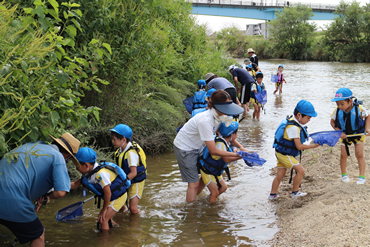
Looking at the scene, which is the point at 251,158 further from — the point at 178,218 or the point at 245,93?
the point at 245,93

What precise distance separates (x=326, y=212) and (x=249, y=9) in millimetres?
56966

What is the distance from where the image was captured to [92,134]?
736 cm

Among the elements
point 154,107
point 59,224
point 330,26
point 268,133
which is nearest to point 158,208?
point 59,224

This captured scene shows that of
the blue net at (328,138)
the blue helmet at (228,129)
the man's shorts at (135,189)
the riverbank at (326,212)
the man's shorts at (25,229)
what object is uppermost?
the blue helmet at (228,129)

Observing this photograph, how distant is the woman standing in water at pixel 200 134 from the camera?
4.82 meters

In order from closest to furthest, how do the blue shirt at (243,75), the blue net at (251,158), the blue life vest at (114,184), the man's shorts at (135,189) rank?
the blue life vest at (114,184)
the blue net at (251,158)
the man's shorts at (135,189)
the blue shirt at (243,75)

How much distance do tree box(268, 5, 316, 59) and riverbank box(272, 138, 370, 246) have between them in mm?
50944

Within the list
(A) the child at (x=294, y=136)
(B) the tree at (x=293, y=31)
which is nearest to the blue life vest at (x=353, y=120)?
(A) the child at (x=294, y=136)

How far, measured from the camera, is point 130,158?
16.1ft

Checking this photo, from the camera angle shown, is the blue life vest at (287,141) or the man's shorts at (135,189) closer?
the man's shorts at (135,189)

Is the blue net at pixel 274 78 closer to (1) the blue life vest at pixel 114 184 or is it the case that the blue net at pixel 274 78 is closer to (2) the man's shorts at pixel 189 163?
(2) the man's shorts at pixel 189 163

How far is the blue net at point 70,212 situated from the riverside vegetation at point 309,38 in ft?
136

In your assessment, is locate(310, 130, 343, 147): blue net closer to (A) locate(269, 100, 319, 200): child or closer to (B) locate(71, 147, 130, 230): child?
(A) locate(269, 100, 319, 200): child

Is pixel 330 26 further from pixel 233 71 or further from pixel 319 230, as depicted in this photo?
pixel 319 230
